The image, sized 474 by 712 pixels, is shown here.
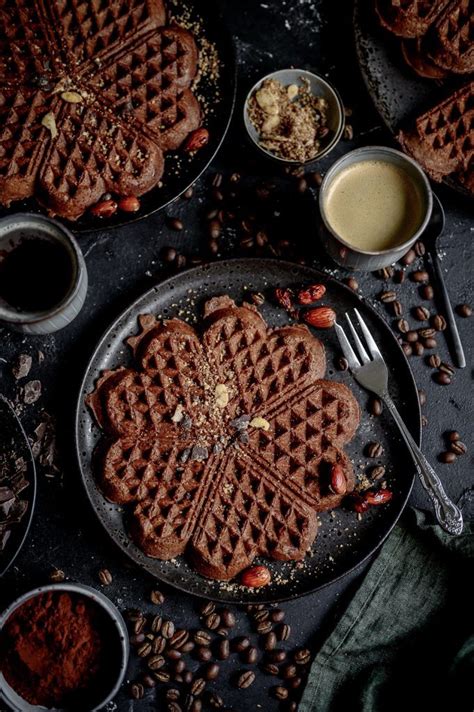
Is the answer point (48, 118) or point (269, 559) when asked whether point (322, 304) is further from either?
point (48, 118)

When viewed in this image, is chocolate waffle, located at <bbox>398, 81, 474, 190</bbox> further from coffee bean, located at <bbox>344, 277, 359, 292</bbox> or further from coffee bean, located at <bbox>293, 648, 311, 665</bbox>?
coffee bean, located at <bbox>293, 648, 311, 665</bbox>

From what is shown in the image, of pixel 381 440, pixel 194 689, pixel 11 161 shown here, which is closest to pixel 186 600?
pixel 194 689

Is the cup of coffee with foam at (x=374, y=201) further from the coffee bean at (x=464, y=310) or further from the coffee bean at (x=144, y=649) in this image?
the coffee bean at (x=144, y=649)

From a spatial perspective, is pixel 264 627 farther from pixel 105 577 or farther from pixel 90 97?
pixel 90 97

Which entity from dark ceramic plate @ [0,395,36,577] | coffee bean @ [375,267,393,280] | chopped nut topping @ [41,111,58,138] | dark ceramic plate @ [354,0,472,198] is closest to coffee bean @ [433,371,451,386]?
coffee bean @ [375,267,393,280]

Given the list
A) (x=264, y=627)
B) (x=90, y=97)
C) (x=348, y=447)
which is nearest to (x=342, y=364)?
(x=348, y=447)

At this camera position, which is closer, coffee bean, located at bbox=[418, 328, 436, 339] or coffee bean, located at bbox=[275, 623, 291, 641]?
coffee bean, located at bbox=[275, 623, 291, 641]
